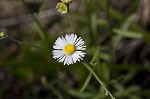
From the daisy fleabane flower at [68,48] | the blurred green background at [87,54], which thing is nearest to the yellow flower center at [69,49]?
the daisy fleabane flower at [68,48]

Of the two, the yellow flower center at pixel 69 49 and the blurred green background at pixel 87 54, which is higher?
the blurred green background at pixel 87 54

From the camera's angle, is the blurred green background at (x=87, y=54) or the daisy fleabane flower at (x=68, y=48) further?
the blurred green background at (x=87, y=54)

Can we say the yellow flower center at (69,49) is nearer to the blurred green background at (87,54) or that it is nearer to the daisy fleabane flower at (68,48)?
the daisy fleabane flower at (68,48)

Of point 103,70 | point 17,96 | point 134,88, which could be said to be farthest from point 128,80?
point 17,96

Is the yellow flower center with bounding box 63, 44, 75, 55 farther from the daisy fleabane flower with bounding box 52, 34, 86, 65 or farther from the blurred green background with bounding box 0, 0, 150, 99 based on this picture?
the blurred green background with bounding box 0, 0, 150, 99

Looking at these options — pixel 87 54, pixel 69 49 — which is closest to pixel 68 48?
pixel 69 49

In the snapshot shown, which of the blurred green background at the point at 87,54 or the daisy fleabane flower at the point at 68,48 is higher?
the blurred green background at the point at 87,54

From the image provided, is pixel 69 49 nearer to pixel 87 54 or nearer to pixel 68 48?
pixel 68 48
